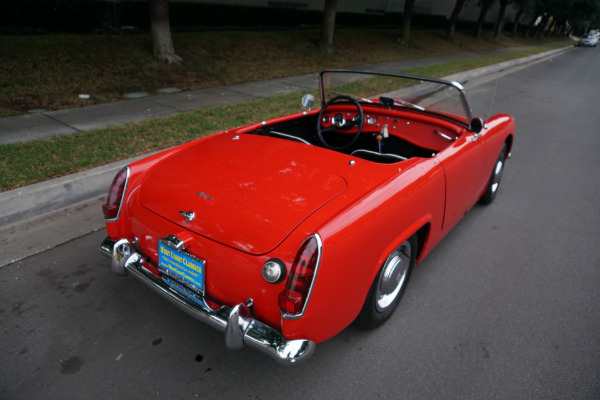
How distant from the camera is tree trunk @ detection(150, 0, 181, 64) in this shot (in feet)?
28.6

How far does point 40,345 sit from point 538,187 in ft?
16.7

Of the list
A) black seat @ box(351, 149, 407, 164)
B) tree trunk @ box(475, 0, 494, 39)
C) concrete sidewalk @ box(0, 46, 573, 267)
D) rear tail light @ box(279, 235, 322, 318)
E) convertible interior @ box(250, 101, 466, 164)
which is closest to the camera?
rear tail light @ box(279, 235, 322, 318)

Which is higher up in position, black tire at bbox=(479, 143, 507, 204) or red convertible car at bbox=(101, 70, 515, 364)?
red convertible car at bbox=(101, 70, 515, 364)

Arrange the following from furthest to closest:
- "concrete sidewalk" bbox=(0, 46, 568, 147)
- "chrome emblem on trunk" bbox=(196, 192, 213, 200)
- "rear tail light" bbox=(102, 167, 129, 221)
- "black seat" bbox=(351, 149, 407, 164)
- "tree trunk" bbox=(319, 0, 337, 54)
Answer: "tree trunk" bbox=(319, 0, 337, 54)
"concrete sidewalk" bbox=(0, 46, 568, 147)
"black seat" bbox=(351, 149, 407, 164)
"rear tail light" bbox=(102, 167, 129, 221)
"chrome emblem on trunk" bbox=(196, 192, 213, 200)

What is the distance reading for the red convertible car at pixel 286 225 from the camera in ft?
6.21

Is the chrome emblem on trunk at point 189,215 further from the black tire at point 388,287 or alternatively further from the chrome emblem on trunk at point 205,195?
the black tire at point 388,287

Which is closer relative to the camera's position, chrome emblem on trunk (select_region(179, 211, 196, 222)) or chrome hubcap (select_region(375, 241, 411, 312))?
chrome emblem on trunk (select_region(179, 211, 196, 222))

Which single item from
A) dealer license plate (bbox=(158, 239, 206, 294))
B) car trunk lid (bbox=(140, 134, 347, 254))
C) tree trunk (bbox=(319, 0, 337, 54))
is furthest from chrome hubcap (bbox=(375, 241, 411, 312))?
tree trunk (bbox=(319, 0, 337, 54))

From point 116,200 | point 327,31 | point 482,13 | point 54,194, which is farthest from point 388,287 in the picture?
point 482,13

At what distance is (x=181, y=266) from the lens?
2.14 meters

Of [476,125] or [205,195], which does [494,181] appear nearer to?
[476,125]

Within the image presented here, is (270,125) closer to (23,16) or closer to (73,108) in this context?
(73,108)

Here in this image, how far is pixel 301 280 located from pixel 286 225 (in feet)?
1.00

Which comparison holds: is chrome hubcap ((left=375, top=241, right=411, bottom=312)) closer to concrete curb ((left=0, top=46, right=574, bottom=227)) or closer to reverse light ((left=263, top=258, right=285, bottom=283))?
reverse light ((left=263, top=258, right=285, bottom=283))
